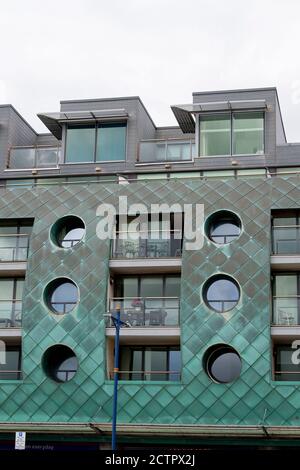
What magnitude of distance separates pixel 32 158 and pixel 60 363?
1244 centimetres

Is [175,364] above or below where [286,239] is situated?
below

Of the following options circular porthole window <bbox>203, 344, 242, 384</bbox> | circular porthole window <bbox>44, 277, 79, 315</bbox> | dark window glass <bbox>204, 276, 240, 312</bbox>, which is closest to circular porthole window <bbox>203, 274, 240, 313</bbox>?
dark window glass <bbox>204, 276, 240, 312</bbox>

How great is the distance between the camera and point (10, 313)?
129ft

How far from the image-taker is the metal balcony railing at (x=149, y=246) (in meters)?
38.9

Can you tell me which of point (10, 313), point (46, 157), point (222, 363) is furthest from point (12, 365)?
point (46, 157)

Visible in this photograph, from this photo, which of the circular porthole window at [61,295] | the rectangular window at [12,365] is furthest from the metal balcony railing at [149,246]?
the rectangular window at [12,365]

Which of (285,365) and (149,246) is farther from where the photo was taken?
(149,246)

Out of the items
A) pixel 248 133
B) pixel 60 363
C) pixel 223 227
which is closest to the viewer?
pixel 60 363

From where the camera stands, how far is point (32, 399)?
123 ft

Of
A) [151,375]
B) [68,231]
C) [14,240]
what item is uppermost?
[68,231]

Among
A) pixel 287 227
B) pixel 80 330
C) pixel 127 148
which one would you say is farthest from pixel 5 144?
pixel 287 227

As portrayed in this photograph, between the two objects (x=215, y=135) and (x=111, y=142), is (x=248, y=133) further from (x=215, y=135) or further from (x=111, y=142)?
(x=111, y=142)

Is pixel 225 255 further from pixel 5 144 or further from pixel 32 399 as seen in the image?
pixel 5 144

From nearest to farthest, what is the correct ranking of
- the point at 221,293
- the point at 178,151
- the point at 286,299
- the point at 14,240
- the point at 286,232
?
the point at 286,299 → the point at 221,293 → the point at 286,232 → the point at 14,240 → the point at 178,151
